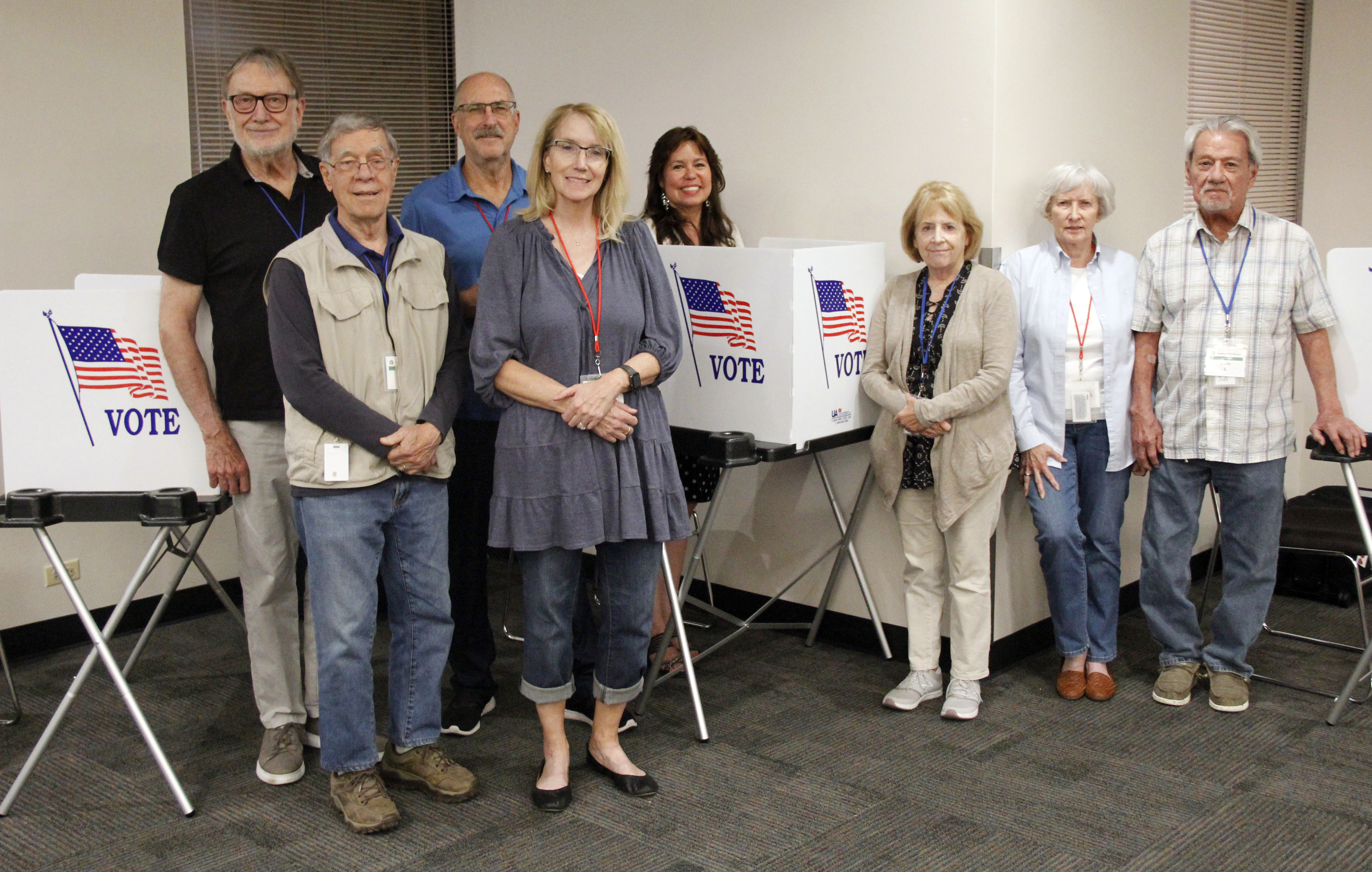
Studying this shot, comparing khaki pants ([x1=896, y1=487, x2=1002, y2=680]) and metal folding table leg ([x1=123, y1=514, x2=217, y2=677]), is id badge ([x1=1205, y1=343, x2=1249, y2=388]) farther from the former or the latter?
metal folding table leg ([x1=123, y1=514, x2=217, y2=677])

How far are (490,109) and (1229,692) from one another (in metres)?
2.58

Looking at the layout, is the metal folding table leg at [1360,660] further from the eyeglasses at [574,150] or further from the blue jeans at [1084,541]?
the eyeglasses at [574,150]

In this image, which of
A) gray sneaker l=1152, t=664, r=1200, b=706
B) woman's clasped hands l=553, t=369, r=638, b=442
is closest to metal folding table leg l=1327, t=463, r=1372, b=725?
gray sneaker l=1152, t=664, r=1200, b=706

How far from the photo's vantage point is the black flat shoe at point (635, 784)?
2.88 m

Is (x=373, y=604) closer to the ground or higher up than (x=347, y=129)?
closer to the ground

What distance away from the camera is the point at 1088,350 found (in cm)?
342

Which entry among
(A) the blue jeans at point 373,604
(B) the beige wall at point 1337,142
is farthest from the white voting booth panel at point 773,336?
(B) the beige wall at point 1337,142

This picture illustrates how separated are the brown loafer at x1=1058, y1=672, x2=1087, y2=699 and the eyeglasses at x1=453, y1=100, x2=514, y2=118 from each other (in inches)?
88.0

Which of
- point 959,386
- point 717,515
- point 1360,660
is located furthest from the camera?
point 717,515

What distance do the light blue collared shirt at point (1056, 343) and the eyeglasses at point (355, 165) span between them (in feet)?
5.89

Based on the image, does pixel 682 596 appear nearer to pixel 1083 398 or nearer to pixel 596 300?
pixel 596 300

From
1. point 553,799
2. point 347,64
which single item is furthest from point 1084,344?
point 347,64

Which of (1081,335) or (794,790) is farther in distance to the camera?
(1081,335)

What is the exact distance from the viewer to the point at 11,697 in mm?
3631
